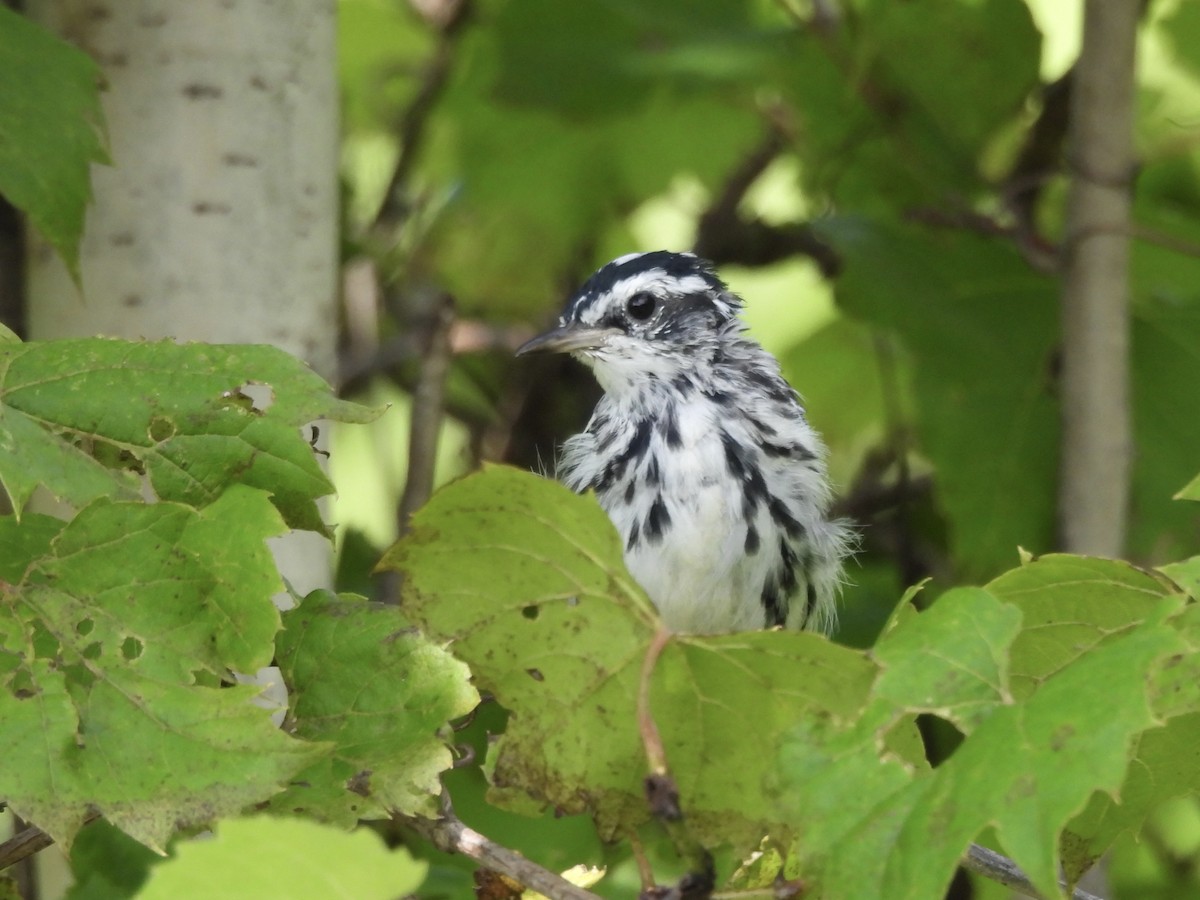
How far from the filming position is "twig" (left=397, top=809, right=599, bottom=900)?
123 cm

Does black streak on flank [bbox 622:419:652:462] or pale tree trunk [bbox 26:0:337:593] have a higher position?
pale tree trunk [bbox 26:0:337:593]

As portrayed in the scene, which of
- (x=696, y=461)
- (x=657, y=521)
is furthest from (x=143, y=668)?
(x=696, y=461)

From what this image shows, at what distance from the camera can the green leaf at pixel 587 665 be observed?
1237 millimetres

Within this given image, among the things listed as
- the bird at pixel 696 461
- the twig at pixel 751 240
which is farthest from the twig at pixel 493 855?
the twig at pixel 751 240

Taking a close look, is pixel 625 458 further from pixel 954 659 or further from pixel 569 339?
pixel 954 659

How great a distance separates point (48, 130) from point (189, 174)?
0.34 meters

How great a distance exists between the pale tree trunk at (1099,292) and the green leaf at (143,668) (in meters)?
1.81

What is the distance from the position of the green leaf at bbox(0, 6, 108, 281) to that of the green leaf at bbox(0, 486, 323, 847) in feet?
1.56

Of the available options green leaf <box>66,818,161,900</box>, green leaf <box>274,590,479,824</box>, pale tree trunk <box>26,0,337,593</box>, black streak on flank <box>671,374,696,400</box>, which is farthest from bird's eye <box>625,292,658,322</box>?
green leaf <box>274,590,479,824</box>

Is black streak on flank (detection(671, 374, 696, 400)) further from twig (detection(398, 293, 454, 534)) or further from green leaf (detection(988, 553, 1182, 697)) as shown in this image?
green leaf (detection(988, 553, 1182, 697))

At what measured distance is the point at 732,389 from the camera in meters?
2.63

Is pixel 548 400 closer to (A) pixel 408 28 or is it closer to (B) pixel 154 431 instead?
(A) pixel 408 28

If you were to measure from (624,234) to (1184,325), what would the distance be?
1.61m

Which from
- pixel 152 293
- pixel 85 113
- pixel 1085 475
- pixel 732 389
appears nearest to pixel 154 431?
pixel 85 113
